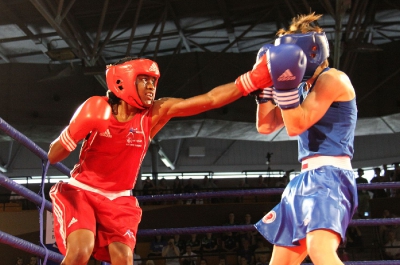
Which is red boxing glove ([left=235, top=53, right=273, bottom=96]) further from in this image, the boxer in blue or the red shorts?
the red shorts

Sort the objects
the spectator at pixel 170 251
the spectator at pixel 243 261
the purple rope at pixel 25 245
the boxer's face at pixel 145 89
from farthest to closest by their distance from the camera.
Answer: the spectator at pixel 170 251 < the spectator at pixel 243 261 < the boxer's face at pixel 145 89 < the purple rope at pixel 25 245

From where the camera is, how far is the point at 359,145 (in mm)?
16797

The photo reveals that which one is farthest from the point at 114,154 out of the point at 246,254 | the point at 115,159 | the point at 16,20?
the point at 16,20

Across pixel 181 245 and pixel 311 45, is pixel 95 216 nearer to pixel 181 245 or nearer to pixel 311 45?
pixel 311 45

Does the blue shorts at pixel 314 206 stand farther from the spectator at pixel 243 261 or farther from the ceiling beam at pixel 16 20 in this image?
the ceiling beam at pixel 16 20

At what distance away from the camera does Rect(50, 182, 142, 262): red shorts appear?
2672 mm

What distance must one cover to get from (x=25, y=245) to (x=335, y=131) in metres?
1.67

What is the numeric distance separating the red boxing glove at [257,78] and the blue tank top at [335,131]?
12.0 inches

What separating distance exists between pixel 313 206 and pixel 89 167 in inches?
49.1

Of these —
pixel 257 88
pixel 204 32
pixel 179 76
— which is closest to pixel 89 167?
pixel 257 88

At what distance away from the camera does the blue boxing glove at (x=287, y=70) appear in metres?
2.13

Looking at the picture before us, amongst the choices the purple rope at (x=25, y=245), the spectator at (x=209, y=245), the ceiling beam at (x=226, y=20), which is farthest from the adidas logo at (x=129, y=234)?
the ceiling beam at (x=226, y=20)

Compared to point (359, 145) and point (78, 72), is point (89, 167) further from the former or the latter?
point (359, 145)

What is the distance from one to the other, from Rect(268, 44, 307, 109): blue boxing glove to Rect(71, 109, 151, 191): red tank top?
893mm
